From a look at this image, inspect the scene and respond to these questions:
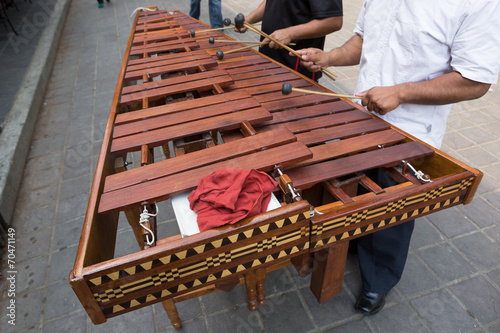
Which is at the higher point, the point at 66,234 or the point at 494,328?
the point at 494,328

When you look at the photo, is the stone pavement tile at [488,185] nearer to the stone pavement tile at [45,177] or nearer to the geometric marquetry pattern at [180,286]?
the geometric marquetry pattern at [180,286]

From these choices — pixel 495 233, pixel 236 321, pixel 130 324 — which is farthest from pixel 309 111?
pixel 495 233

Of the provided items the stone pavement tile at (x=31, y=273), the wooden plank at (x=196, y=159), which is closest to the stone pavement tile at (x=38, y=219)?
the stone pavement tile at (x=31, y=273)

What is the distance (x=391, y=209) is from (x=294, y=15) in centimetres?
217

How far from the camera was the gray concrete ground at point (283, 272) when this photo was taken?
2.19m

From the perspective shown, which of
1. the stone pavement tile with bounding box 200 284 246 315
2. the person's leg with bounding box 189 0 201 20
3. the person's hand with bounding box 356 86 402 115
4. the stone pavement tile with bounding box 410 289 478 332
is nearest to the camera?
the person's hand with bounding box 356 86 402 115

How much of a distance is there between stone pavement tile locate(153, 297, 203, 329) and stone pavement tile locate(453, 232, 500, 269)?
7.01 ft

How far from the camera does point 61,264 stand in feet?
8.79

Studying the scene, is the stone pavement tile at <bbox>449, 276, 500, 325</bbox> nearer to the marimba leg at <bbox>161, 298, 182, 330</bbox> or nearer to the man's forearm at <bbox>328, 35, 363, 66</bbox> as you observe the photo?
the man's forearm at <bbox>328, 35, 363, 66</bbox>

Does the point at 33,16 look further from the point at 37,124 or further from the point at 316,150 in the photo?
the point at 316,150

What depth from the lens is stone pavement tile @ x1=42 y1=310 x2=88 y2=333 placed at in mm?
2226

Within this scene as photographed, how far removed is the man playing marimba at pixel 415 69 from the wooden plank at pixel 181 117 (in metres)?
0.75

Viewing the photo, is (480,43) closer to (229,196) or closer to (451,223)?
(229,196)

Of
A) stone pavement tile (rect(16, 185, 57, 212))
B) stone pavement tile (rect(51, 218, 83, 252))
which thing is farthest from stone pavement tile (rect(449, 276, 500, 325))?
stone pavement tile (rect(16, 185, 57, 212))
